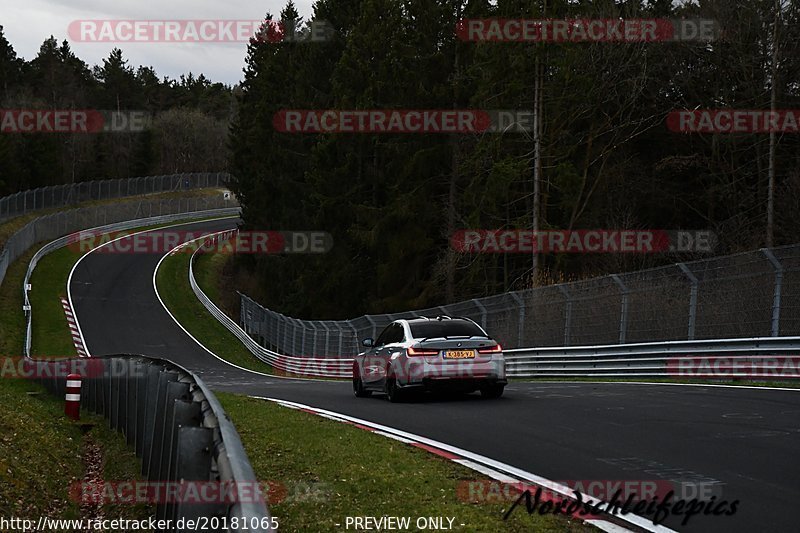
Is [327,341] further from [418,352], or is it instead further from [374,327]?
[418,352]

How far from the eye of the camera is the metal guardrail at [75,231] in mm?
50722

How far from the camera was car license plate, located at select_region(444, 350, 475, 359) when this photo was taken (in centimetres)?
1567

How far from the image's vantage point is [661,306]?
67.2 ft

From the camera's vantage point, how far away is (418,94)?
143ft

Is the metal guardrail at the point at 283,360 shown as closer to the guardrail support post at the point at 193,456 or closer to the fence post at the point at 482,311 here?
the fence post at the point at 482,311

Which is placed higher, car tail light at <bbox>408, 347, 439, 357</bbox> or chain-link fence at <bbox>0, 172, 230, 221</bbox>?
chain-link fence at <bbox>0, 172, 230, 221</bbox>

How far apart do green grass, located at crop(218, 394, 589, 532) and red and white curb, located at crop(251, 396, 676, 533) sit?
0.15 metres

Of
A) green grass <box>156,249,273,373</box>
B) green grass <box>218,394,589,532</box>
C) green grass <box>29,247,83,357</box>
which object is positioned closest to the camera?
green grass <box>218,394,589,532</box>

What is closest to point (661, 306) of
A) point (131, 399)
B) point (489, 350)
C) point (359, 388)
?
point (489, 350)

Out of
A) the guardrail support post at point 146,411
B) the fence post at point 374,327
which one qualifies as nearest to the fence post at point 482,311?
the fence post at point 374,327

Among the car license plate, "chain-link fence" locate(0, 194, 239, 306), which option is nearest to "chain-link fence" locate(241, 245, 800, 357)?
the car license plate

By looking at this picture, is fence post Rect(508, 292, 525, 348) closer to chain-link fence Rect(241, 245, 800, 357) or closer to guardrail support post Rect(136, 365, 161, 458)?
chain-link fence Rect(241, 245, 800, 357)

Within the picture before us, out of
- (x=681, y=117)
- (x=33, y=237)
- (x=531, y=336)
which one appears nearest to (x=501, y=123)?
(x=681, y=117)

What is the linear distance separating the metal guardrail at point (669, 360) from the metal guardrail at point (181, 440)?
10483 mm
